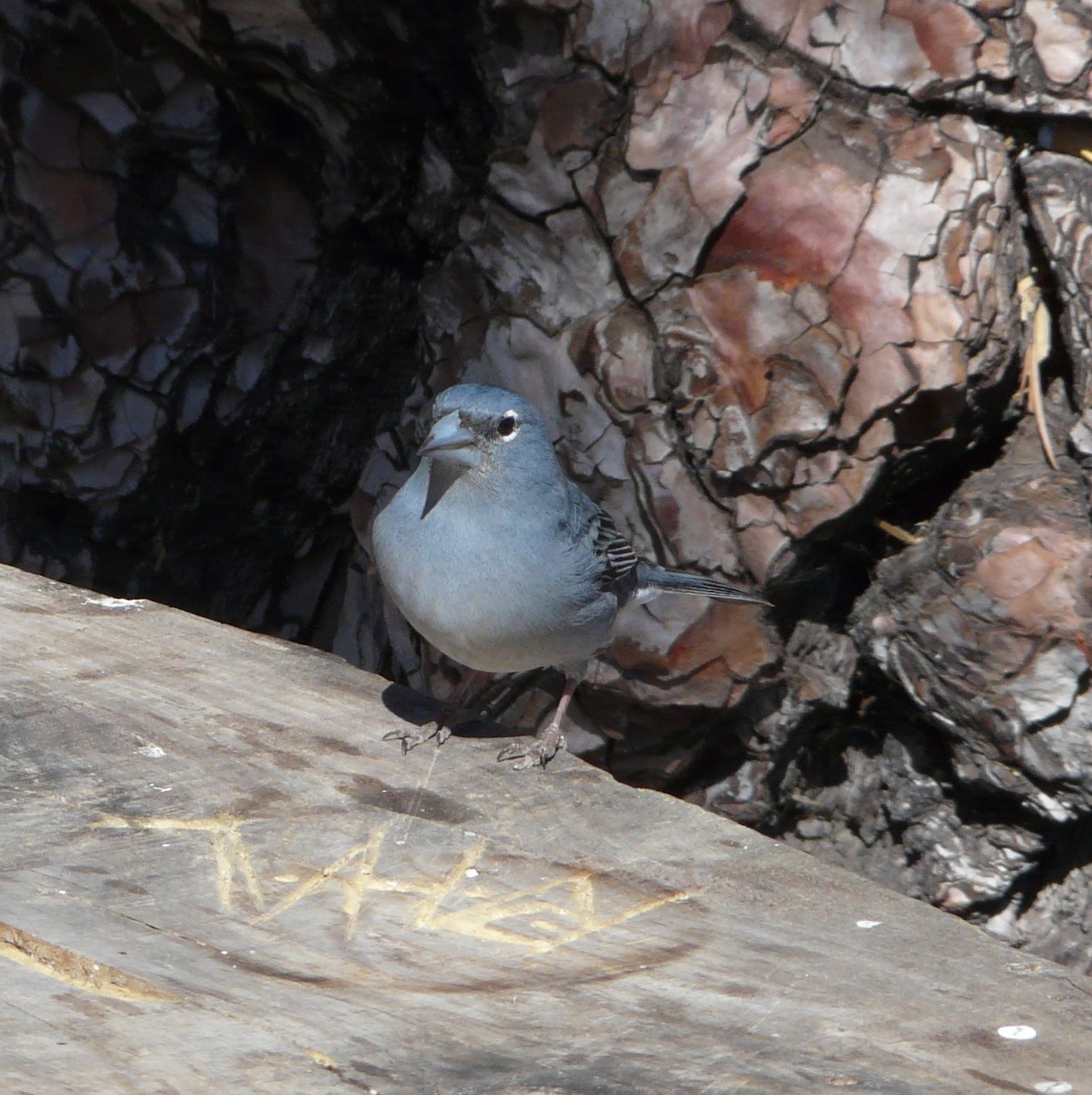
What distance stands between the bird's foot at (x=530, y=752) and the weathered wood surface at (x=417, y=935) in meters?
0.04

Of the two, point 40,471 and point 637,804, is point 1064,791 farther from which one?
point 40,471

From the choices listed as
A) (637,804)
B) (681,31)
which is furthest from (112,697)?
(681,31)

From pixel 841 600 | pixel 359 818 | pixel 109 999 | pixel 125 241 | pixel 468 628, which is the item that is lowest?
pixel 109 999

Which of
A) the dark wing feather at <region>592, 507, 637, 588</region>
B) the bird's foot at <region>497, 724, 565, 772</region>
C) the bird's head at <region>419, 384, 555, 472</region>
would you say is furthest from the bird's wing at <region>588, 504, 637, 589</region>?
the bird's foot at <region>497, 724, 565, 772</region>

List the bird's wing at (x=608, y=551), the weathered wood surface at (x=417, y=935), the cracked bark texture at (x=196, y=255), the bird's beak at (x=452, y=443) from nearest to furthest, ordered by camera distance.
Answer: the weathered wood surface at (x=417, y=935), the bird's beak at (x=452, y=443), the bird's wing at (x=608, y=551), the cracked bark texture at (x=196, y=255)

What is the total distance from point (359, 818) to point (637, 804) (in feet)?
1.48

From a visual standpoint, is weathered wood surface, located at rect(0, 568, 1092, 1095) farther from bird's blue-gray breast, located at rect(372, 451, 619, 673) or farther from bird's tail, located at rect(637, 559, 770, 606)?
bird's tail, located at rect(637, 559, 770, 606)

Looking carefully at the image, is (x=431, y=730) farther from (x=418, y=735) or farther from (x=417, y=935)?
(x=417, y=935)

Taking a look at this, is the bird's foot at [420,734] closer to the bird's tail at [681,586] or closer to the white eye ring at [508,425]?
the white eye ring at [508,425]

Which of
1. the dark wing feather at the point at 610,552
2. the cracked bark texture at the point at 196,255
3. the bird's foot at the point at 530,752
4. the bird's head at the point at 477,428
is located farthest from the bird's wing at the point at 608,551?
the cracked bark texture at the point at 196,255

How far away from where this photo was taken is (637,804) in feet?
7.52

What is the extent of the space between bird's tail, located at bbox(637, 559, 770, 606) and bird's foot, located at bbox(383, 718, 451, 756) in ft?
2.46

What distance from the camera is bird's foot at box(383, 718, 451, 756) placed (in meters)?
2.53

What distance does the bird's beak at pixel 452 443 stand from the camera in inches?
104
